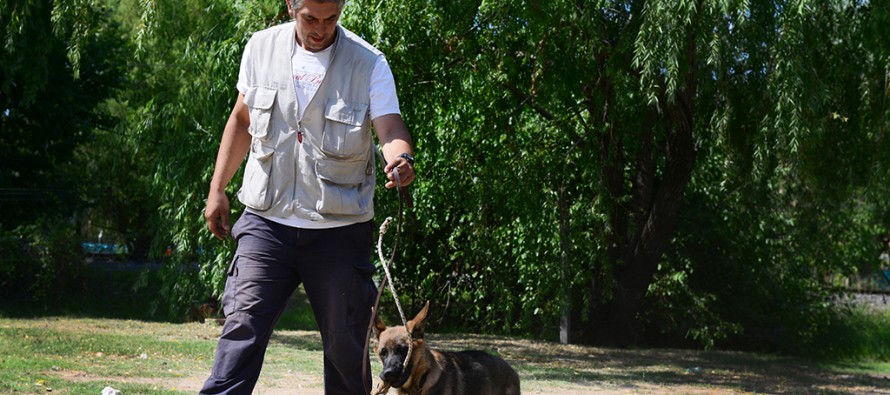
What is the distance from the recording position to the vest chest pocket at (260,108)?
410 cm

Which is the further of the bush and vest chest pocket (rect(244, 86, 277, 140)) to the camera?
the bush

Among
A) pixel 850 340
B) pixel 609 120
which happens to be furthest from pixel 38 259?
pixel 850 340

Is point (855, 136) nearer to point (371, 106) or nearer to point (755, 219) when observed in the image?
point (755, 219)

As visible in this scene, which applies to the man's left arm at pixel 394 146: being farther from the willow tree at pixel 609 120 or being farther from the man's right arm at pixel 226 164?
the willow tree at pixel 609 120

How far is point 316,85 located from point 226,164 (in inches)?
20.2

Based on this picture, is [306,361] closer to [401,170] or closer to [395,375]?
[395,375]

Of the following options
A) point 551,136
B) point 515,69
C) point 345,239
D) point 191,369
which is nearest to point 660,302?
point 551,136

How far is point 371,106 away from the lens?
13.6 ft

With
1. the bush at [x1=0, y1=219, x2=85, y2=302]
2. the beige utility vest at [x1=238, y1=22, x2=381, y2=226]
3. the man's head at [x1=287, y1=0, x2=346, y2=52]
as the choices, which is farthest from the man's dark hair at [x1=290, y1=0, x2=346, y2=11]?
the bush at [x1=0, y1=219, x2=85, y2=302]

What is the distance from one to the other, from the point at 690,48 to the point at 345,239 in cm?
703

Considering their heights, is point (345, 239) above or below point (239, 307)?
above

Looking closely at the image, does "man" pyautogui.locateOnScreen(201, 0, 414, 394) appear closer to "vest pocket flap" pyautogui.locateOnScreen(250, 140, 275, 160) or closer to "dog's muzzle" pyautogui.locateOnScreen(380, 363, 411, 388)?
"vest pocket flap" pyautogui.locateOnScreen(250, 140, 275, 160)

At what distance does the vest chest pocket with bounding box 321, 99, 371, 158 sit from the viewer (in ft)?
13.4

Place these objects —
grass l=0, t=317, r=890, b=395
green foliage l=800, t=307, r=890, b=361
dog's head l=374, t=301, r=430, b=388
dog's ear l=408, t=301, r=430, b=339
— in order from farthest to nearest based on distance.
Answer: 1. green foliage l=800, t=307, r=890, b=361
2. grass l=0, t=317, r=890, b=395
3. dog's head l=374, t=301, r=430, b=388
4. dog's ear l=408, t=301, r=430, b=339
